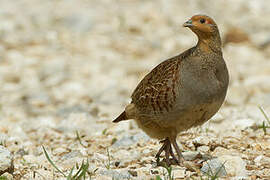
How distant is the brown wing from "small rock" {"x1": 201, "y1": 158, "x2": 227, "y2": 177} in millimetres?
527

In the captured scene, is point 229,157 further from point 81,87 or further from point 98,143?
point 81,87

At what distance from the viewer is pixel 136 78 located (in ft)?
31.4

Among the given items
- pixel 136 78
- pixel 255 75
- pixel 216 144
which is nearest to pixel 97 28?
pixel 136 78

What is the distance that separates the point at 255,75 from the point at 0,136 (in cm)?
484

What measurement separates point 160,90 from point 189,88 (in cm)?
30

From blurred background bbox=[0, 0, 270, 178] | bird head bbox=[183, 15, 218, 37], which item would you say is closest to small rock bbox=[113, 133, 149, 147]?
blurred background bbox=[0, 0, 270, 178]

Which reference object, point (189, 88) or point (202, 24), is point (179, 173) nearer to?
point (189, 88)

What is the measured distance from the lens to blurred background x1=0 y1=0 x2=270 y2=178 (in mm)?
6598

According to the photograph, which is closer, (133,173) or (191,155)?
(133,173)

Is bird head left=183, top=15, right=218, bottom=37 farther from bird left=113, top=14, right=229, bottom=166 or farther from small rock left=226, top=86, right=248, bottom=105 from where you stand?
small rock left=226, top=86, right=248, bottom=105

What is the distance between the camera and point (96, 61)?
10.5 m

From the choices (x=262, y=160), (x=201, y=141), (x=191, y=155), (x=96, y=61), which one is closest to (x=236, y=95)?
(x=96, y=61)

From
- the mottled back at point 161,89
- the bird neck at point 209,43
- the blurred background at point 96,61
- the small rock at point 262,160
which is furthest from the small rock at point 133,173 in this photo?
the bird neck at point 209,43

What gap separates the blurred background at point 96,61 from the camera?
6598 mm
